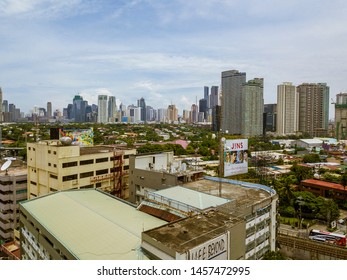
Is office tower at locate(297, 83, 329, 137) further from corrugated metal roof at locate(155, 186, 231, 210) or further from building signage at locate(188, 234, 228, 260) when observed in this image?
building signage at locate(188, 234, 228, 260)

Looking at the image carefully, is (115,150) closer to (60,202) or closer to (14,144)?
(60,202)

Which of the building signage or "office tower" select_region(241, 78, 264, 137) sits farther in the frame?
"office tower" select_region(241, 78, 264, 137)

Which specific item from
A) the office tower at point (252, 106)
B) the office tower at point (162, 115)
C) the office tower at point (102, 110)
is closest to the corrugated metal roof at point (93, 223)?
the office tower at point (252, 106)

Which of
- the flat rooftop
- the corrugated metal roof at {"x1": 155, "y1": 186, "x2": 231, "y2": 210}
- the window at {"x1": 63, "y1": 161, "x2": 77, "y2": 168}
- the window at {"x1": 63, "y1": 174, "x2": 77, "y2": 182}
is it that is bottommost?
the window at {"x1": 63, "y1": 174, "x2": 77, "y2": 182}

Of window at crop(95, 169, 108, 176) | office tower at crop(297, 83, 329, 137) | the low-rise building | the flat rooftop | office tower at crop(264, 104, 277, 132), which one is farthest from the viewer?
office tower at crop(264, 104, 277, 132)

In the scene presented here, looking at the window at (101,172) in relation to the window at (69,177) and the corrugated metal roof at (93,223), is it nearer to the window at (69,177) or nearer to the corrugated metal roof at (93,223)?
the window at (69,177)

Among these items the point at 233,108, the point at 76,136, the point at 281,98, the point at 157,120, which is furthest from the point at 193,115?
the point at 76,136

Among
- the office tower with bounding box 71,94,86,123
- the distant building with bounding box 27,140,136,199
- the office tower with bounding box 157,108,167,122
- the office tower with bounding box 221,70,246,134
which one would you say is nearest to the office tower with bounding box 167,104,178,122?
the office tower with bounding box 157,108,167,122

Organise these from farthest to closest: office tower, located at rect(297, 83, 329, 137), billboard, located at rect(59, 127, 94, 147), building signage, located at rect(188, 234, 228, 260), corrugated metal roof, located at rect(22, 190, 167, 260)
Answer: office tower, located at rect(297, 83, 329, 137) < billboard, located at rect(59, 127, 94, 147) < corrugated metal roof, located at rect(22, 190, 167, 260) < building signage, located at rect(188, 234, 228, 260)
